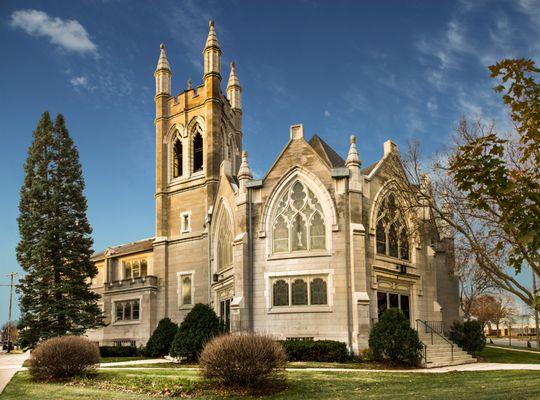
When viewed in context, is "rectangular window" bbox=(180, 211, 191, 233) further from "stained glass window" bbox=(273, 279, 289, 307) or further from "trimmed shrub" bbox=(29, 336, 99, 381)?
"trimmed shrub" bbox=(29, 336, 99, 381)

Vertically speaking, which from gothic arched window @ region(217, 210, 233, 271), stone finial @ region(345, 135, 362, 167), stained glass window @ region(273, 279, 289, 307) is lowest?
stained glass window @ region(273, 279, 289, 307)

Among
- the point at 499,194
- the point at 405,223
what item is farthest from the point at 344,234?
the point at 499,194

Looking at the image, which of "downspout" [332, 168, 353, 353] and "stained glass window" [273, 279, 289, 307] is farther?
"stained glass window" [273, 279, 289, 307]

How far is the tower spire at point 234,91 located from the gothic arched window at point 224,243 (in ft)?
53.5

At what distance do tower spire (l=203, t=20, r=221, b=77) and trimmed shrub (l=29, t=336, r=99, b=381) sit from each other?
83.5ft

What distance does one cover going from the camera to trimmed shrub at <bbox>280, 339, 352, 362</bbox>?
2486 cm

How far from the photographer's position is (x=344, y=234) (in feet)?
91.0

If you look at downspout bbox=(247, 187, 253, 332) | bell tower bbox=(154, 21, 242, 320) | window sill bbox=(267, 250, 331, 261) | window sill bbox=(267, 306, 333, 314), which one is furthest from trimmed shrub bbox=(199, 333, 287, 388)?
bell tower bbox=(154, 21, 242, 320)

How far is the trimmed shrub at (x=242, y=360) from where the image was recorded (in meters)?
15.0

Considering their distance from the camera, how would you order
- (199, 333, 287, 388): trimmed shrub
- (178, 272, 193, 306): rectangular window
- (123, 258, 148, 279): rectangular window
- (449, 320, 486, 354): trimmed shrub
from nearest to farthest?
(199, 333, 287, 388): trimmed shrub, (449, 320, 486, 354): trimmed shrub, (178, 272, 193, 306): rectangular window, (123, 258, 148, 279): rectangular window

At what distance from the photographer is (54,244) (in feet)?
123

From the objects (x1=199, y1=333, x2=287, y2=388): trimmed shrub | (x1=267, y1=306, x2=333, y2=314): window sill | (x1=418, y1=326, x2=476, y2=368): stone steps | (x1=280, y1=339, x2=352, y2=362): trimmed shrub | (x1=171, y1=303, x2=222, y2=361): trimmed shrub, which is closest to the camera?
(x1=199, y1=333, x2=287, y2=388): trimmed shrub

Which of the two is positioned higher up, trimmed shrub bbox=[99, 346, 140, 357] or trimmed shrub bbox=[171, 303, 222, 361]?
trimmed shrub bbox=[171, 303, 222, 361]

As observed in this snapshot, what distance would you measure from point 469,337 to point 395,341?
8481 millimetres
